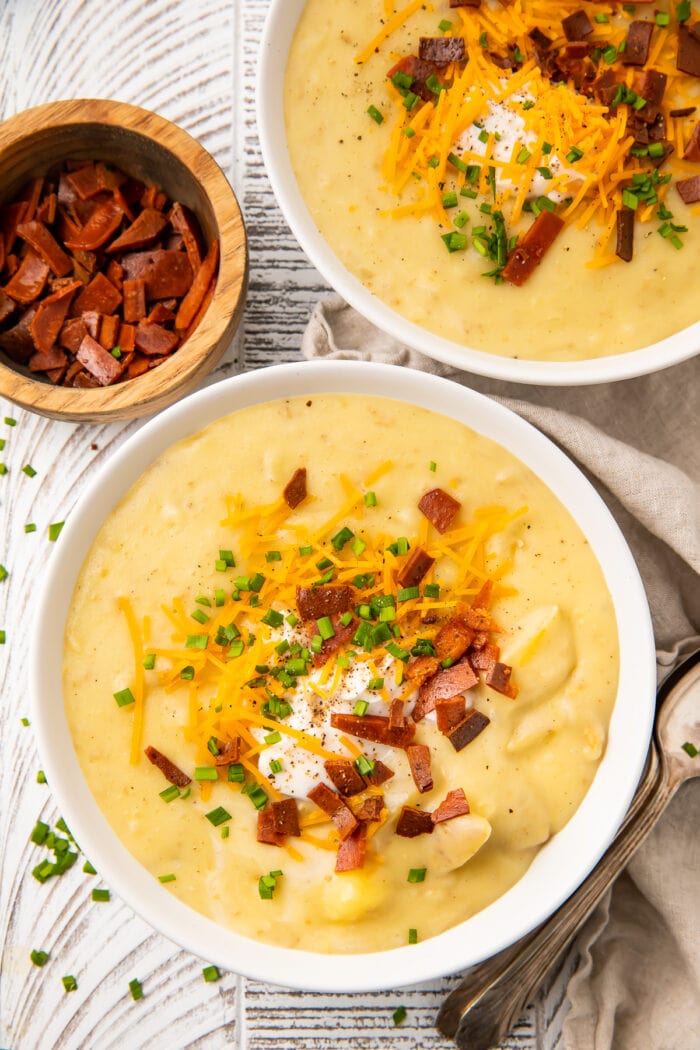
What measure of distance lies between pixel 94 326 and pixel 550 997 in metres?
2.45

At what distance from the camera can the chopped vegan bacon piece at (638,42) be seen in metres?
2.42

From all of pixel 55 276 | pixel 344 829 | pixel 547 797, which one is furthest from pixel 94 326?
pixel 547 797

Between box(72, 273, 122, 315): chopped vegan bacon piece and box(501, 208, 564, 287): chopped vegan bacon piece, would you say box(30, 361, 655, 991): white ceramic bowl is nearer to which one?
box(501, 208, 564, 287): chopped vegan bacon piece

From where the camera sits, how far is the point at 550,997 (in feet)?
9.75

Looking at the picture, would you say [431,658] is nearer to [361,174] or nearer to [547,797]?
[547,797]

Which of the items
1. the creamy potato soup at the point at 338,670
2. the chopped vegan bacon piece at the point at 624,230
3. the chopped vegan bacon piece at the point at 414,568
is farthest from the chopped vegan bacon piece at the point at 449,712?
the chopped vegan bacon piece at the point at 624,230

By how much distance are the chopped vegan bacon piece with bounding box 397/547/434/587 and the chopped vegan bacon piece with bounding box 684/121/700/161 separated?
1198mm

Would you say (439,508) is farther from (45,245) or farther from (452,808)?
(45,245)

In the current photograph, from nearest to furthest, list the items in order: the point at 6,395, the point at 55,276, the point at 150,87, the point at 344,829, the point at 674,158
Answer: the point at 344,829, the point at 674,158, the point at 6,395, the point at 55,276, the point at 150,87

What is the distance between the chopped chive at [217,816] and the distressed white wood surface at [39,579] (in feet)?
2.76

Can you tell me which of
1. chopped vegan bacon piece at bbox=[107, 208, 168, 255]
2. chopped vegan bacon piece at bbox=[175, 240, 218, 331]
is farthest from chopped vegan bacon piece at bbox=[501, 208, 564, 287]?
chopped vegan bacon piece at bbox=[107, 208, 168, 255]

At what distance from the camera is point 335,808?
234 centimetres

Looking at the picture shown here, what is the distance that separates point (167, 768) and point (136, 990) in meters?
1.05

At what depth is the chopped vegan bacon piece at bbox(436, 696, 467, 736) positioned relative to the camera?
2.33m
